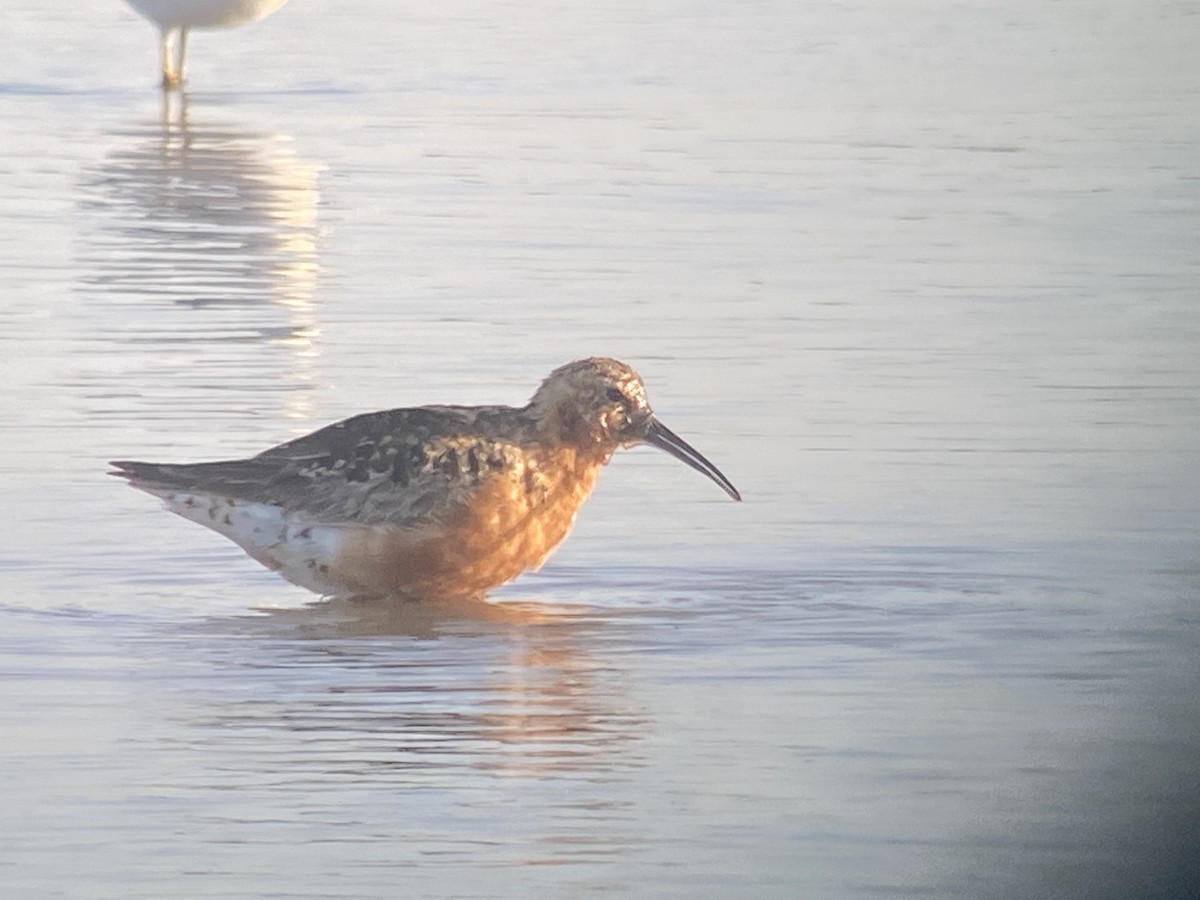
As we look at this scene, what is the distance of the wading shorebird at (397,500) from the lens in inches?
278

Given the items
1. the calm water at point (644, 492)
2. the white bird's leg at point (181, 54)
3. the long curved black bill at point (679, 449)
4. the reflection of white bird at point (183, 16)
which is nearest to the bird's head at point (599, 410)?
the long curved black bill at point (679, 449)

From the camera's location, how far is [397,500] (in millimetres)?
7086

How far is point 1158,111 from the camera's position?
16297mm

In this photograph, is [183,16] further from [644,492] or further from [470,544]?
[470,544]

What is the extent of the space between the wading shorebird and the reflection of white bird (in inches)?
410

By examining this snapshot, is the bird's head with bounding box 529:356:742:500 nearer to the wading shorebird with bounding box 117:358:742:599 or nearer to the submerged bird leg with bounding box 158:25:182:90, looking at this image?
the wading shorebird with bounding box 117:358:742:599

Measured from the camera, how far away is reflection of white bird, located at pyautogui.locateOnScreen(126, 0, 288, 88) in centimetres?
A: 1727

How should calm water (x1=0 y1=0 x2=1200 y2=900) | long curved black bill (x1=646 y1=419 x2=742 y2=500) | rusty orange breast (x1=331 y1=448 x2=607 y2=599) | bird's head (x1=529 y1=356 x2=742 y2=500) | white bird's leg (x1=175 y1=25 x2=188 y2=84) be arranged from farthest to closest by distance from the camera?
white bird's leg (x1=175 y1=25 x2=188 y2=84) → long curved black bill (x1=646 y1=419 x2=742 y2=500) → bird's head (x1=529 y1=356 x2=742 y2=500) → rusty orange breast (x1=331 y1=448 x2=607 y2=599) → calm water (x1=0 y1=0 x2=1200 y2=900)

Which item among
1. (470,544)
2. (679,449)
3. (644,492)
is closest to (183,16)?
(644,492)

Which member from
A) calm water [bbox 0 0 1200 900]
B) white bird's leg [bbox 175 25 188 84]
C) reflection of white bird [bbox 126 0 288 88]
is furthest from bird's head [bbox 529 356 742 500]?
white bird's leg [bbox 175 25 188 84]

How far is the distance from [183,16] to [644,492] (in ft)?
32.2

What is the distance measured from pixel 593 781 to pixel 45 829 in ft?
3.37

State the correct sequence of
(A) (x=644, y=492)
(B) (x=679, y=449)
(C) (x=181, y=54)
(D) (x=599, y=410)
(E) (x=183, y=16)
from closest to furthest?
1. (D) (x=599, y=410)
2. (B) (x=679, y=449)
3. (A) (x=644, y=492)
4. (E) (x=183, y=16)
5. (C) (x=181, y=54)

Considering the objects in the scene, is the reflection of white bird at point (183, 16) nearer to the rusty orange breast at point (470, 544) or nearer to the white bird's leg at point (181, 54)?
the white bird's leg at point (181, 54)
